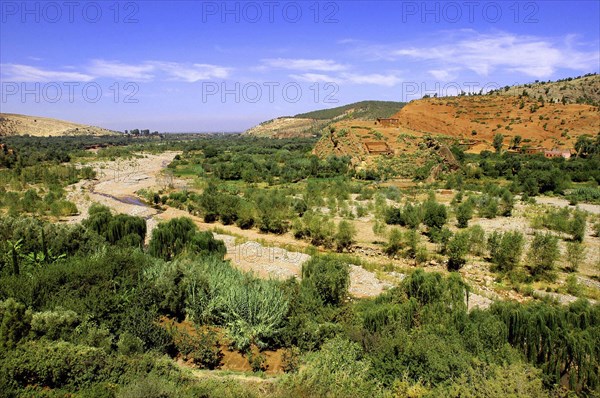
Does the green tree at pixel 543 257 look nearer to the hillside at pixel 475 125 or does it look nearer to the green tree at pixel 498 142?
the hillside at pixel 475 125

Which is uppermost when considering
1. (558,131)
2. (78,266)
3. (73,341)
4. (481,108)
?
(481,108)

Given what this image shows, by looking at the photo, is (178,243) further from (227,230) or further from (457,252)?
(457,252)

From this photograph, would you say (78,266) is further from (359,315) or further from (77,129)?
(77,129)

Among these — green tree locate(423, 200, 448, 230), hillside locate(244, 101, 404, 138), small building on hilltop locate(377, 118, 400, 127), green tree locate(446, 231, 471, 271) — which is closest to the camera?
green tree locate(446, 231, 471, 271)

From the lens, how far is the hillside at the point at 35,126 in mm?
157125

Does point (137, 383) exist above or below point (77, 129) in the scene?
below

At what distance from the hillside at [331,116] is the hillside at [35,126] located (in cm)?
9315

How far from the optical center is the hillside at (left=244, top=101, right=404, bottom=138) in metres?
141

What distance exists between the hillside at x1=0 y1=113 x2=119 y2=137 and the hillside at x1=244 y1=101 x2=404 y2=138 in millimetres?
93146

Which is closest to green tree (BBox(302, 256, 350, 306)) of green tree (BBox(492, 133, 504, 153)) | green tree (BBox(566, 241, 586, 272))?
green tree (BBox(566, 241, 586, 272))

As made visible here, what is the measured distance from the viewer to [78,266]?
1380cm

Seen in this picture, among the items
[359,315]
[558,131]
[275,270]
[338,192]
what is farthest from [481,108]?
[359,315]

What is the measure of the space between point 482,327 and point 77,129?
714 ft

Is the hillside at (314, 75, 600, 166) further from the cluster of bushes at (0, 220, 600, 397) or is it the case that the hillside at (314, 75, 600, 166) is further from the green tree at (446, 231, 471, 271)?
the cluster of bushes at (0, 220, 600, 397)
